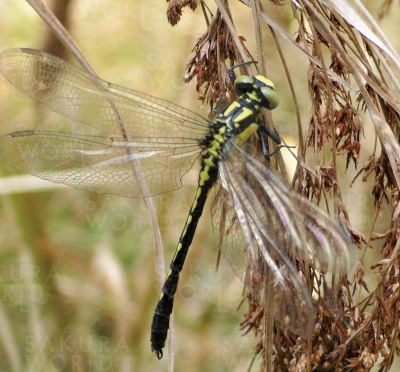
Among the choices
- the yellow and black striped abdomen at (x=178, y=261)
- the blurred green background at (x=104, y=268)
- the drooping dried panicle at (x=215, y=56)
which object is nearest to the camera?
the drooping dried panicle at (x=215, y=56)

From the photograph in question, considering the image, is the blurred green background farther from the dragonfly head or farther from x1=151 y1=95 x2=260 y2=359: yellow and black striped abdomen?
the dragonfly head

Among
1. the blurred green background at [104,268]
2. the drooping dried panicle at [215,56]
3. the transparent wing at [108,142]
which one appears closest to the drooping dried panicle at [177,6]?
the drooping dried panicle at [215,56]

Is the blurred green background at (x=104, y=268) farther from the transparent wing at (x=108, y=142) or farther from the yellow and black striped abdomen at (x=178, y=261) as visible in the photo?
the transparent wing at (x=108, y=142)

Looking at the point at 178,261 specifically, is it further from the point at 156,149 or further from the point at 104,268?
the point at 104,268

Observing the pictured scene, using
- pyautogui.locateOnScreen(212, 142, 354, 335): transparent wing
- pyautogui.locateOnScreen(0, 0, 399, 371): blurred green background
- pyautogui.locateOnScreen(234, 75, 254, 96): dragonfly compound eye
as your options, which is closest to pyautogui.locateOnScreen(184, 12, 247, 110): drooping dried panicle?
pyautogui.locateOnScreen(234, 75, 254, 96): dragonfly compound eye

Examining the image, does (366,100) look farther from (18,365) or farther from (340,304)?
(18,365)

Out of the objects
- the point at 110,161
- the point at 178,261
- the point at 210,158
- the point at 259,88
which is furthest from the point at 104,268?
the point at 259,88
